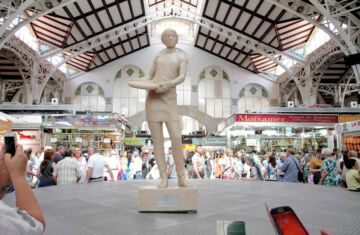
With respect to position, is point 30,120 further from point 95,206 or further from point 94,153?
point 95,206

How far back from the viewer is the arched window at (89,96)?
98.3ft

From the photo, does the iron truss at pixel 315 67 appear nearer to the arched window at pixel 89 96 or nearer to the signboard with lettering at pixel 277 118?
the signboard with lettering at pixel 277 118

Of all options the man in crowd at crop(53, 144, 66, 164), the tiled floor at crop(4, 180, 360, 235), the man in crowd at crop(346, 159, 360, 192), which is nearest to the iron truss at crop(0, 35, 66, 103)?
the man in crowd at crop(53, 144, 66, 164)

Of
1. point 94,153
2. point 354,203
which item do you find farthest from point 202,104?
point 354,203

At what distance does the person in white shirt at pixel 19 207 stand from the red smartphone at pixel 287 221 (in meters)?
0.89

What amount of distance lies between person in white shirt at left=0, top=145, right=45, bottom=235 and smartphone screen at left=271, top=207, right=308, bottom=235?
2.94 feet

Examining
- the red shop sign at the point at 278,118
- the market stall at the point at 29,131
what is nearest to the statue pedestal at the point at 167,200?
the market stall at the point at 29,131

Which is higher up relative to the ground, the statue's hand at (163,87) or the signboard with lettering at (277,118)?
the signboard with lettering at (277,118)

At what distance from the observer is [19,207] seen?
1.08 m

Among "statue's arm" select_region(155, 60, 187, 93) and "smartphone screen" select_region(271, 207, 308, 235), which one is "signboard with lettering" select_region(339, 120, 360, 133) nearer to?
"statue's arm" select_region(155, 60, 187, 93)

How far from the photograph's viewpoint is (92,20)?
20344 mm

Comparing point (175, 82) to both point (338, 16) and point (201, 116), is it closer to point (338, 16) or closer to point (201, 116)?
point (338, 16)

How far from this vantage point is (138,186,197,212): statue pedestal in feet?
9.37

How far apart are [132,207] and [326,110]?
826 inches
